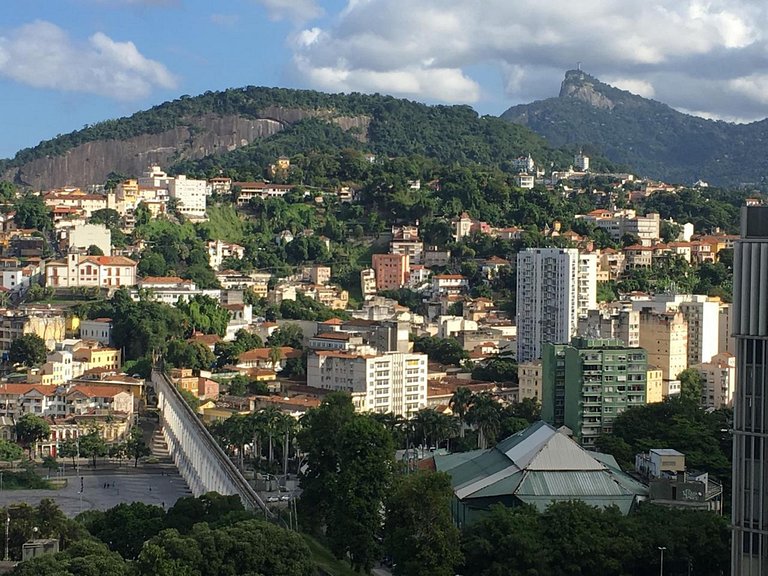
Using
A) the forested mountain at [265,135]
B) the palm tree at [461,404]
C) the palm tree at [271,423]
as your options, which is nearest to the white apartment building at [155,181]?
the forested mountain at [265,135]

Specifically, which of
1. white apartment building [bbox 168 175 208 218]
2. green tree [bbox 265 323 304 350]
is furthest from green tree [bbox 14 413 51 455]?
white apartment building [bbox 168 175 208 218]

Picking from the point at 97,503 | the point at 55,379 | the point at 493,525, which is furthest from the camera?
the point at 55,379

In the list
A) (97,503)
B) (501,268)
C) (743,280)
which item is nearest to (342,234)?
(501,268)

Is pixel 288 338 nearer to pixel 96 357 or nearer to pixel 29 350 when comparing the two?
pixel 96 357

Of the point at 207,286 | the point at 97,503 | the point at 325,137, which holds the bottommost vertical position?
the point at 97,503

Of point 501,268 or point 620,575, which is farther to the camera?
point 501,268

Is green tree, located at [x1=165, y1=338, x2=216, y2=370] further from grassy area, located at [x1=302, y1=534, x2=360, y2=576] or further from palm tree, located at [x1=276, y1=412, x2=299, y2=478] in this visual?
grassy area, located at [x1=302, y1=534, x2=360, y2=576]

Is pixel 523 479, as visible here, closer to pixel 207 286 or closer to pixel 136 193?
pixel 207 286

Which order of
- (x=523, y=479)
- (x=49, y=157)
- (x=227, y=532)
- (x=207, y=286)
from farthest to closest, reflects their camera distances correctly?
(x=49, y=157), (x=207, y=286), (x=523, y=479), (x=227, y=532)
